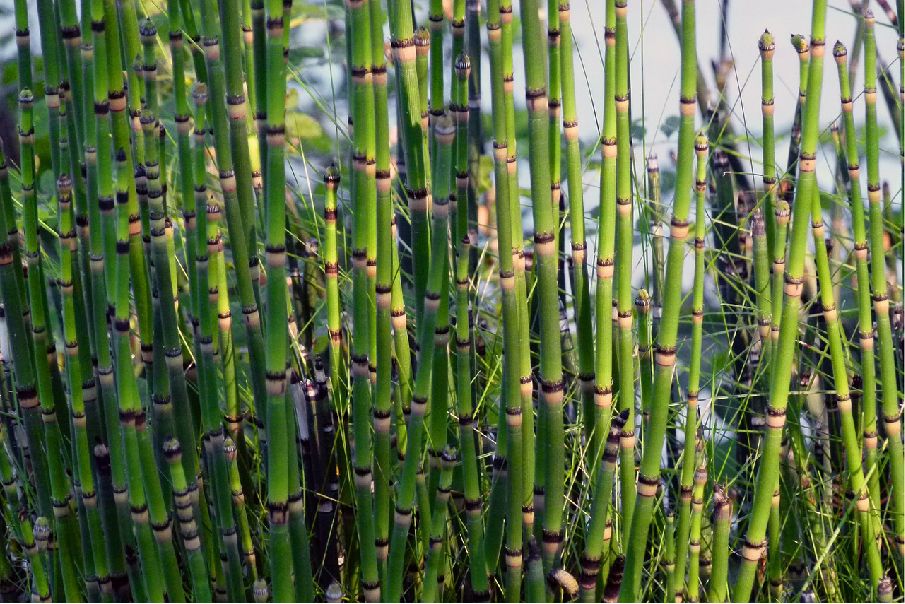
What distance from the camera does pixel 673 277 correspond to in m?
0.88

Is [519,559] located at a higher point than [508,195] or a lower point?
lower

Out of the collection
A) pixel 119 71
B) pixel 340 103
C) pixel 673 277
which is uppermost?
pixel 340 103

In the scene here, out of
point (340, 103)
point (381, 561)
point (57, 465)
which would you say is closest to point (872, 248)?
point (381, 561)

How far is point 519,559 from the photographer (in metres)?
0.95

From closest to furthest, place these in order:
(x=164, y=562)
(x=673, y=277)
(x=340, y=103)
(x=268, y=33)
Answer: (x=268, y=33)
(x=673, y=277)
(x=164, y=562)
(x=340, y=103)

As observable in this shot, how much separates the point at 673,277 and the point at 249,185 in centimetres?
40

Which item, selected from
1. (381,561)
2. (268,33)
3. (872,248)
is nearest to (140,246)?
(268,33)

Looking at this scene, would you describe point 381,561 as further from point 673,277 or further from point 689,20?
point 689,20

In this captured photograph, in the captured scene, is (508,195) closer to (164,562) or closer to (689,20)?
(689,20)

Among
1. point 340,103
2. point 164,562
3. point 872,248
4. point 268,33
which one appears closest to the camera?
point 268,33

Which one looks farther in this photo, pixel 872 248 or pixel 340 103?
pixel 340 103

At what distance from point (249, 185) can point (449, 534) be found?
494 mm

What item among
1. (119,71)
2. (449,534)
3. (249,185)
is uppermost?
(119,71)

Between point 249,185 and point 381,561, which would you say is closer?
point 249,185
